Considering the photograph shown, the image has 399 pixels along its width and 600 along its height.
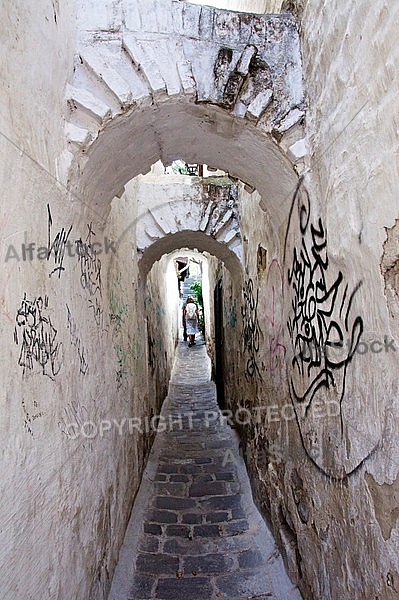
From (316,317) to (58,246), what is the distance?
4.47 feet

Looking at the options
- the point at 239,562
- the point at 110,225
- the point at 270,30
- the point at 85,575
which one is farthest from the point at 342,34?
the point at 239,562

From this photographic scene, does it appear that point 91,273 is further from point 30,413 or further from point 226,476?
point 226,476

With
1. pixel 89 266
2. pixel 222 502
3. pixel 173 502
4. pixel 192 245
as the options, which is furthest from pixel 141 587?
pixel 192 245

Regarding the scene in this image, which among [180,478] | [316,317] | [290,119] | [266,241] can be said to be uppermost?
[290,119]

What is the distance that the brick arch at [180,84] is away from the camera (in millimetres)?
2236

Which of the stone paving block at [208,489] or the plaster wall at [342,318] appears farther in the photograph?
the stone paving block at [208,489]

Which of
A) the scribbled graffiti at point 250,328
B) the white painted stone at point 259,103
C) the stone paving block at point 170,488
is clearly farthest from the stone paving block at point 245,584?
the white painted stone at point 259,103

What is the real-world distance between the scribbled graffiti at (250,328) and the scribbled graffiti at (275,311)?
0.55 meters

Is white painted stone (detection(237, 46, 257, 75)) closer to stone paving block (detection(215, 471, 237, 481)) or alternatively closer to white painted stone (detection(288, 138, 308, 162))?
white painted stone (detection(288, 138, 308, 162))

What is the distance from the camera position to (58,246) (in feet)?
6.78

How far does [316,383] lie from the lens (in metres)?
2.41

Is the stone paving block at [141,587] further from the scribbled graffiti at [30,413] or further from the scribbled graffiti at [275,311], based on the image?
the scribbled graffiti at [30,413]

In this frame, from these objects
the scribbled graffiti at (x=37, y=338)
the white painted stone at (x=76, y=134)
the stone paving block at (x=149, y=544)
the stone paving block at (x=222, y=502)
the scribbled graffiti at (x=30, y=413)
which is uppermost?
the white painted stone at (x=76, y=134)

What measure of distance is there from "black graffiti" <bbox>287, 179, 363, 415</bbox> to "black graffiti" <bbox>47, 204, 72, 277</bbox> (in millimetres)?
1274
